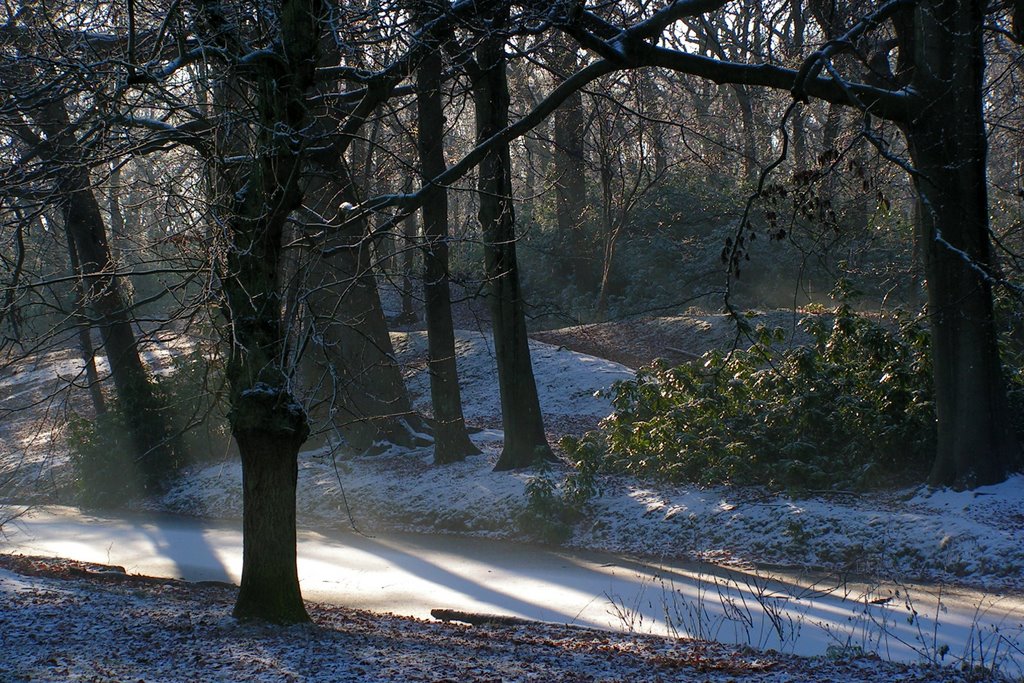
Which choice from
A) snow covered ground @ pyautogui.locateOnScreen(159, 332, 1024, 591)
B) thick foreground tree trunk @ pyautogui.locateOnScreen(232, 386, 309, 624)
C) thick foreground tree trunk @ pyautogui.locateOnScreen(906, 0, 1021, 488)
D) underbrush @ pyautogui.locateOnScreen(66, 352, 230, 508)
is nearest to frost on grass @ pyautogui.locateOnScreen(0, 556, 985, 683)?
thick foreground tree trunk @ pyautogui.locateOnScreen(232, 386, 309, 624)

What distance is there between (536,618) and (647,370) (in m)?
6.68

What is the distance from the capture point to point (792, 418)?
12453 millimetres

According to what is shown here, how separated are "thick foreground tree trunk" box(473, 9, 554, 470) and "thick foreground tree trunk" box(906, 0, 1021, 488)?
496 centimetres

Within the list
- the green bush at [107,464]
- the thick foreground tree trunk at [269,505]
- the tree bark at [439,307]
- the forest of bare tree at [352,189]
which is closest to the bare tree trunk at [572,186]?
the forest of bare tree at [352,189]

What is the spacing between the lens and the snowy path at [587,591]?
24.1ft

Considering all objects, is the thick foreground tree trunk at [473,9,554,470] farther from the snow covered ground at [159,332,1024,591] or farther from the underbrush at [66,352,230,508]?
the underbrush at [66,352,230,508]

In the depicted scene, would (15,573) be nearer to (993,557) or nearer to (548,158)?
(993,557)

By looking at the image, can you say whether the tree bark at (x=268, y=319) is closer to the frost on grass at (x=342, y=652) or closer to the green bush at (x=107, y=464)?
the frost on grass at (x=342, y=652)

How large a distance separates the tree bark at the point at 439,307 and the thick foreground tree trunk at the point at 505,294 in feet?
2.03

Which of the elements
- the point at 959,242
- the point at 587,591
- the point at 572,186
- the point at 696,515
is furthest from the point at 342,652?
the point at 572,186

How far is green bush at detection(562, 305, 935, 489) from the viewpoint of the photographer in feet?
38.8

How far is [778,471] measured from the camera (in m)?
11.9

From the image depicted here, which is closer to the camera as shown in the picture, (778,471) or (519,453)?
(778,471)

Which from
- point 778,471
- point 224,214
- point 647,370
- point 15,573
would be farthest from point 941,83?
point 15,573
